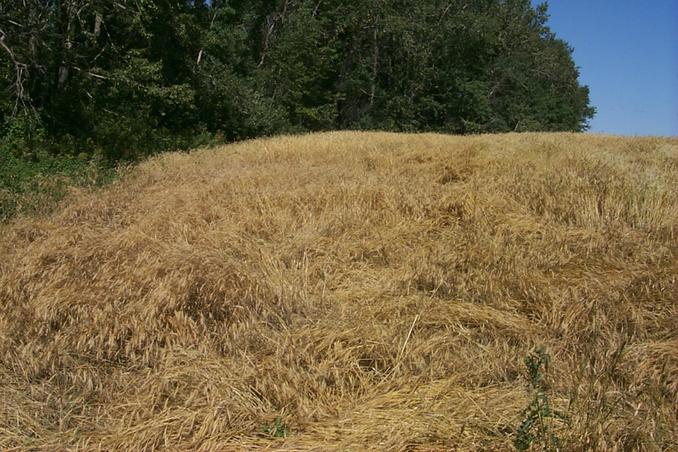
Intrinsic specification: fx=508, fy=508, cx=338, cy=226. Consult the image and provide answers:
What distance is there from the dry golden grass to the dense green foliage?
7.17 metres

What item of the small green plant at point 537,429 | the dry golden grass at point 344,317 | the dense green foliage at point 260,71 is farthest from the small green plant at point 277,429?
the dense green foliage at point 260,71

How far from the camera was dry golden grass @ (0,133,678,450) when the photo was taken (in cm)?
258

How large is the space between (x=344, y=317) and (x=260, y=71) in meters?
19.6

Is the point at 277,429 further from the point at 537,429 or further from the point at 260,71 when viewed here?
the point at 260,71

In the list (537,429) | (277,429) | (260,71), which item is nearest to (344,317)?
(277,429)

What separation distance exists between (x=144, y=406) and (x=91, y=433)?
273 mm

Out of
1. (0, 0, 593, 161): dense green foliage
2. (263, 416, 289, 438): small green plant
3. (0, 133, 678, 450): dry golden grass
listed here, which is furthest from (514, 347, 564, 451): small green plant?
(0, 0, 593, 161): dense green foliage

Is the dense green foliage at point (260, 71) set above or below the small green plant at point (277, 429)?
above

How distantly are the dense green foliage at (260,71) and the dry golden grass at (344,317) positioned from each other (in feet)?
23.5

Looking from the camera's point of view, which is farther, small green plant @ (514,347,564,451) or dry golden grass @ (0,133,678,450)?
dry golden grass @ (0,133,678,450)

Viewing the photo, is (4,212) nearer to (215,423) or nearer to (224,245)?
(224,245)

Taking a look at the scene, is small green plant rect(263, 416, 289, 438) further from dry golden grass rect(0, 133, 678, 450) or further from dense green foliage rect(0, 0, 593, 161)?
dense green foliage rect(0, 0, 593, 161)

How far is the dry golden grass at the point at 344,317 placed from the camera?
102 inches

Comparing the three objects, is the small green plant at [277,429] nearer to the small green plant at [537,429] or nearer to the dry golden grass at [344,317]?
the dry golden grass at [344,317]
